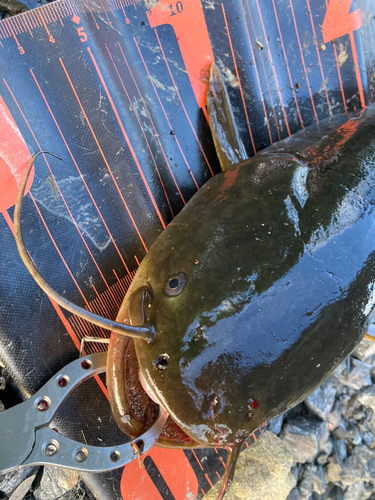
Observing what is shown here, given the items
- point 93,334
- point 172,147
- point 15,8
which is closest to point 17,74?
point 15,8

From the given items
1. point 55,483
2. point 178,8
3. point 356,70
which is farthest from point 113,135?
point 55,483

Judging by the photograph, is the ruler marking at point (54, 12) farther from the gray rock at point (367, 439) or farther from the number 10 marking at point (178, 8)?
the gray rock at point (367, 439)

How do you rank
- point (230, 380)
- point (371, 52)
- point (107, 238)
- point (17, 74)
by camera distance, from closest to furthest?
point (230, 380), point (17, 74), point (107, 238), point (371, 52)

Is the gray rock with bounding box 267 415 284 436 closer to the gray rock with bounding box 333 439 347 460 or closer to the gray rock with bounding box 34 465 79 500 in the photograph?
the gray rock with bounding box 333 439 347 460

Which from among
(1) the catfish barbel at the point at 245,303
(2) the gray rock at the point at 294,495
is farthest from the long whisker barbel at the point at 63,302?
(2) the gray rock at the point at 294,495

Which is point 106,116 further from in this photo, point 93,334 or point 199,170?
point 93,334
